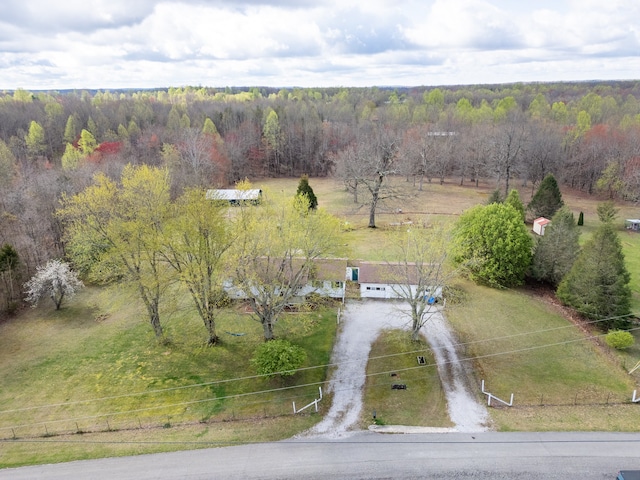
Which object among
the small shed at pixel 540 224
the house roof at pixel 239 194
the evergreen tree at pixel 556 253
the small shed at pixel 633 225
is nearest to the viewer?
the house roof at pixel 239 194

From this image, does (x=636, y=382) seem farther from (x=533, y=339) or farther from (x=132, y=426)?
(x=132, y=426)

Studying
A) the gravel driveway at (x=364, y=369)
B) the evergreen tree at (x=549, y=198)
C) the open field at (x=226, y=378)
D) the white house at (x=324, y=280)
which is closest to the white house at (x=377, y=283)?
the gravel driveway at (x=364, y=369)

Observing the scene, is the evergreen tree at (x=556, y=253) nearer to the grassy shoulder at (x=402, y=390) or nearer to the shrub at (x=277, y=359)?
the grassy shoulder at (x=402, y=390)

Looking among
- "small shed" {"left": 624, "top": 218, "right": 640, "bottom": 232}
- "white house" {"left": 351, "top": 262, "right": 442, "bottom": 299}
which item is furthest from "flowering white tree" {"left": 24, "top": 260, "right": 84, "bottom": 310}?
"small shed" {"left": 624, "top": 218, "right": 640, "bottom": 232}

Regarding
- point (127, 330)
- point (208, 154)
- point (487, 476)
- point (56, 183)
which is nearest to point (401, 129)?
point (208, 154)

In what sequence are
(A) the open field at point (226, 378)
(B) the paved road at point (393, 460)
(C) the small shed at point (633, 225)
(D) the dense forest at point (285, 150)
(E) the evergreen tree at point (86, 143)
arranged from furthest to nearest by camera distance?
(E) the evergreen tree at point (86, 143)
(C) the small shed at point (633, 225)
(D) the dense forest at point (285, 150)
(A) the open field at point (226, 378)
(B) the paved road at point (393, 460)

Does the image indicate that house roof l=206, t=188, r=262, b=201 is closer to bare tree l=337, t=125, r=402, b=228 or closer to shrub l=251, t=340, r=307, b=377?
shrub l=251, t=340, r=307, b=377
